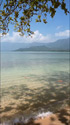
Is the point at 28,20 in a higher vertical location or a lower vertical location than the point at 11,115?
higher

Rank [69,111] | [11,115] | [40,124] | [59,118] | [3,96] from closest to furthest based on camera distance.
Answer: [40,124], [59,118], [69,111], [11,115], [3,96]

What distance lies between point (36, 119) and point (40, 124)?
19.3 inches

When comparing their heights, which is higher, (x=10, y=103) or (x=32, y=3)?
(x=32, y=3)

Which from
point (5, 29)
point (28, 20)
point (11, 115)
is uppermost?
point (28, 20)

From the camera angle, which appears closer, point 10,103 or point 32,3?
point 32,3

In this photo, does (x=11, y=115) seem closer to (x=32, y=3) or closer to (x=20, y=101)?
(x=20, y=101)

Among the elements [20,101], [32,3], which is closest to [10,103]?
[20,101]

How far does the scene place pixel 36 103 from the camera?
9.34 meters

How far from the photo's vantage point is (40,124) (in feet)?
18.7

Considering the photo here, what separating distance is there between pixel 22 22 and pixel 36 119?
634 centimetres

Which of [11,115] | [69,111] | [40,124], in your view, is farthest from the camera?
[11,115]

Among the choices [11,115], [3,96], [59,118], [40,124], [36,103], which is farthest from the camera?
[3,96]

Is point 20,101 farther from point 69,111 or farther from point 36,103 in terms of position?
point 69,111

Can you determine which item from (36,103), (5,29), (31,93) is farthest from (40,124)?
(5,29)
